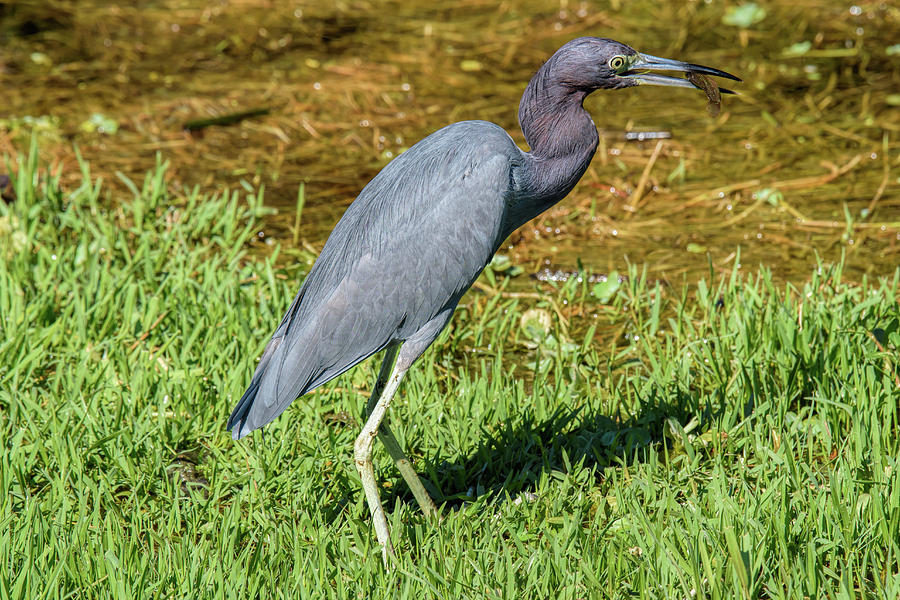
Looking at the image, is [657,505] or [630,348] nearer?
[657,505]

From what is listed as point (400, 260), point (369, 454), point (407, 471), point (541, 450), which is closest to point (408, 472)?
point (407, 471)

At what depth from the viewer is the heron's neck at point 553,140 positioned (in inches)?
120

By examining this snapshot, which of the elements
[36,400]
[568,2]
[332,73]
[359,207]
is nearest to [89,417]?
[36,400]

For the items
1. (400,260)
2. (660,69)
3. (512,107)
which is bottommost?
(512,107)

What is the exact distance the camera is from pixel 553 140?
3064 millimetres

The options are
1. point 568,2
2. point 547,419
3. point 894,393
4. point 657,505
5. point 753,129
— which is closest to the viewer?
point 657,505

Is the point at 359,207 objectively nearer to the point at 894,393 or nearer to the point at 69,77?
the point at 894,393

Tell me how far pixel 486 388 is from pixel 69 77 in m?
4.57

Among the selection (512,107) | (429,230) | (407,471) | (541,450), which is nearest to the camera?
(429,230)

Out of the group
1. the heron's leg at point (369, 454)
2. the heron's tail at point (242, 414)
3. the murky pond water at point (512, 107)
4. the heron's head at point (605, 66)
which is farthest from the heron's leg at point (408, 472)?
the murky pond water at point (512, 107)

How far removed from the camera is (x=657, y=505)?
3.06 metres

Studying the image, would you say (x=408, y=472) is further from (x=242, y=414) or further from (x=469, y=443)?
(x=242, y=414)

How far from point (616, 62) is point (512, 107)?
3.24 metres

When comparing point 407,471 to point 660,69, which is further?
point 407,471
